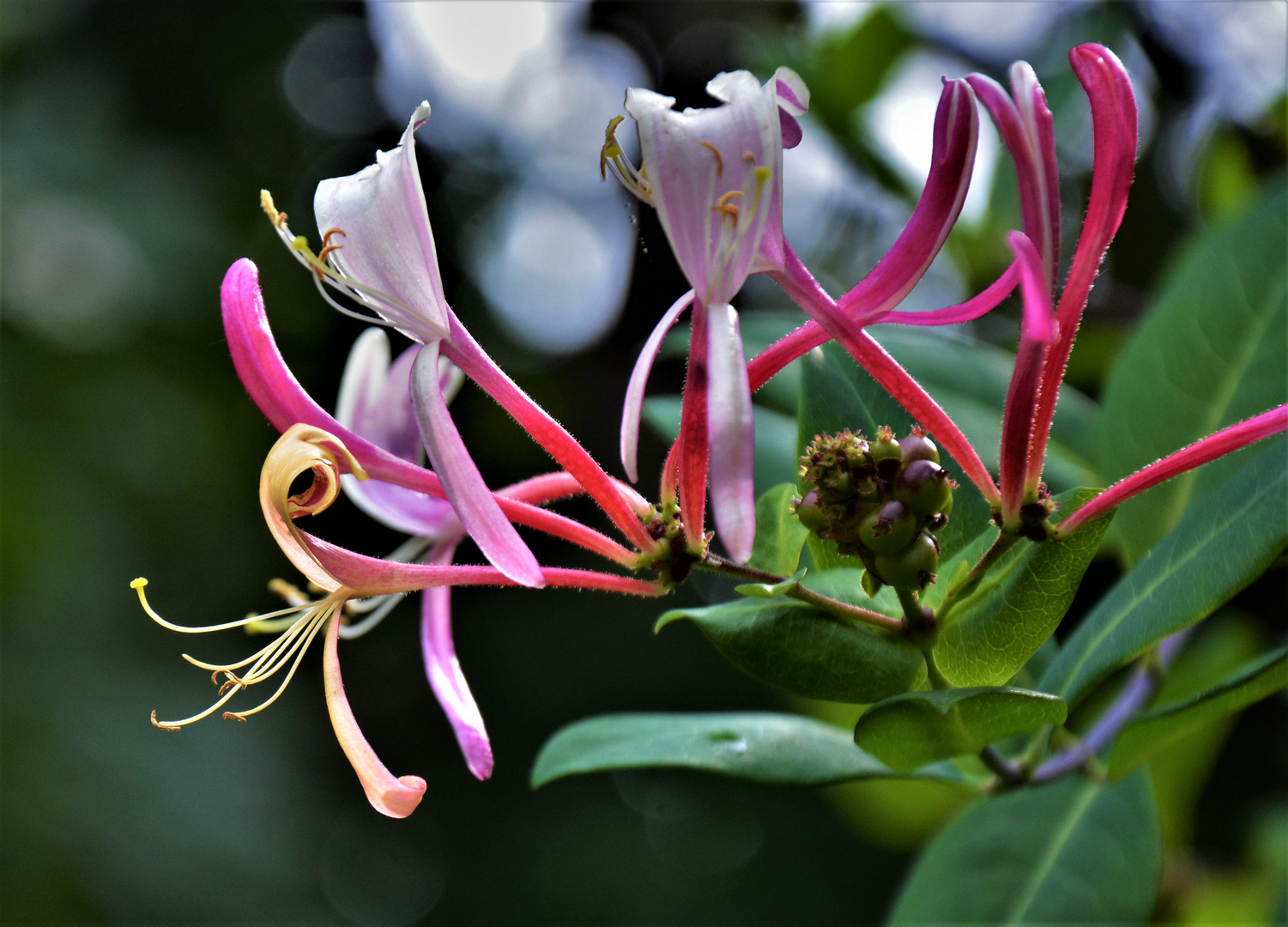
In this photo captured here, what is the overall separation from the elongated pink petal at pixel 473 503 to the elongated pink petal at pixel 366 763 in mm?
136

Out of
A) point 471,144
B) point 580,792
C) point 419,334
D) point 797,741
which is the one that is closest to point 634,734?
point 797,741

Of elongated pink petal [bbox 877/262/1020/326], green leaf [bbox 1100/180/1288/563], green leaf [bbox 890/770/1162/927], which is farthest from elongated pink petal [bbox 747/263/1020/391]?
green leaf [bbox 890/770/1162/927]

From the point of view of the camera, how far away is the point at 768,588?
0.61 m

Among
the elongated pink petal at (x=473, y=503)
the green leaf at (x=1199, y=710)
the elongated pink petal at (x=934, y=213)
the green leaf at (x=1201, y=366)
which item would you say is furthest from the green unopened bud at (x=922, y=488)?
the green leaf at (x=1201, y=366)

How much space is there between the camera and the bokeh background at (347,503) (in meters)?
1.98

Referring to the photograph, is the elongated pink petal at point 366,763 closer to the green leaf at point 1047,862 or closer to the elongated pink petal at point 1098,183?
the elongated pink petal at point 1098,183

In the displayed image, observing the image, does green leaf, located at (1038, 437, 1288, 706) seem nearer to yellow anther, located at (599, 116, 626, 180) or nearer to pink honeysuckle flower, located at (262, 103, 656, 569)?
pink honeysuckle flower, located at (262, 103, 656, 569)

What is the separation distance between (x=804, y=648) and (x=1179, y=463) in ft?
0.84

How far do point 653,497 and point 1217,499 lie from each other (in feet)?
1.33

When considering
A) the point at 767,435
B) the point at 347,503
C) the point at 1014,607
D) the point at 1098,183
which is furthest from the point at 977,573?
the point at 347,503

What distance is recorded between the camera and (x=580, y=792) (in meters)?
4.09

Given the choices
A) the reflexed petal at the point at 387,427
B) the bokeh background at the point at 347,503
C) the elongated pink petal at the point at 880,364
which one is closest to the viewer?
the elongated pink petal at the point at 880,364

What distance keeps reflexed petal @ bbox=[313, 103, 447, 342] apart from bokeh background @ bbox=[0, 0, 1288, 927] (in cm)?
22

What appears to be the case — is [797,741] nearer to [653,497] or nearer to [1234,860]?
[653,497]
